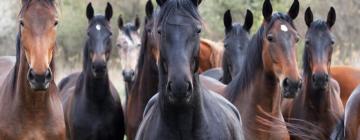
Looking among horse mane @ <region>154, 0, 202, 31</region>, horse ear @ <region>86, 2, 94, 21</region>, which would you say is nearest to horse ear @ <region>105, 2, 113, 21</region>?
horse ear @ <region>86, 2, 94, 21</region>

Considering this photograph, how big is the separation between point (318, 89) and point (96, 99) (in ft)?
7.58

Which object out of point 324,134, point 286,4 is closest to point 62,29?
point 286,4

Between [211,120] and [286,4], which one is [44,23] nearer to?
[211,120]

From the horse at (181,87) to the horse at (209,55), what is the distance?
7165mm

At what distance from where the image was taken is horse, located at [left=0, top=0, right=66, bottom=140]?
5.92 meters

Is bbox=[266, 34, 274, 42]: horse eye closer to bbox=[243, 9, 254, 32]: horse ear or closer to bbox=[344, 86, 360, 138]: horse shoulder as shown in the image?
bbox=[344, 86, 360, 138]: horse shoulder

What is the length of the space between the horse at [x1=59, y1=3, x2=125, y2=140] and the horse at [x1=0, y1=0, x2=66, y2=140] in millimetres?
1934

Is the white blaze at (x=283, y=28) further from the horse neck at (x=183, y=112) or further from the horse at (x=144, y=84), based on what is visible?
the horse neck at (x=183, y=112)

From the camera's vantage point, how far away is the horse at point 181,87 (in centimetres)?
455

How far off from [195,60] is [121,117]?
162 inches

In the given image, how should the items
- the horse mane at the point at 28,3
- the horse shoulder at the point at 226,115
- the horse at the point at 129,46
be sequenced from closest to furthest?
the horse shoulder at the point at 226,115, the horse mane at the point at 28,3, the horse at the point at 129,46

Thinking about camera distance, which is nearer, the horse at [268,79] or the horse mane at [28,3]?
the horse mane at [28,3]

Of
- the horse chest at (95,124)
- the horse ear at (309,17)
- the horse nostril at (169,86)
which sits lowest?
the horse chest at (95,124)

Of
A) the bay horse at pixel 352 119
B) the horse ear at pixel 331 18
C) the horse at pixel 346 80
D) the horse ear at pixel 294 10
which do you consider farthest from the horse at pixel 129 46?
the bay horse at pixel 352 119
